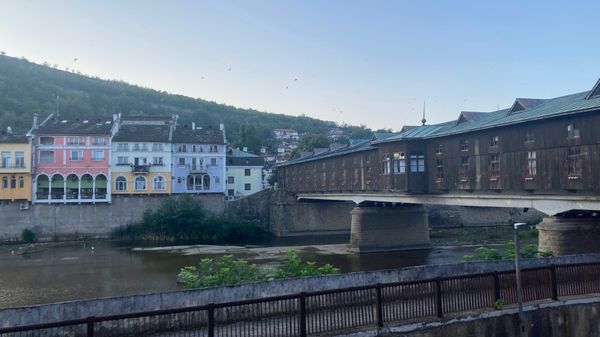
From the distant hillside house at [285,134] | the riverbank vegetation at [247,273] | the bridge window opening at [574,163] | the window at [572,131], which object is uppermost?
the distant hillside house at [285,134]

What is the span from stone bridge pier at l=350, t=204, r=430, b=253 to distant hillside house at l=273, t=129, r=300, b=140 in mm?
121051

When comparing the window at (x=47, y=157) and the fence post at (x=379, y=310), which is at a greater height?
the window at (x=47, y=157)

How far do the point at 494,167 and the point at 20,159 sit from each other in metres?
53.4

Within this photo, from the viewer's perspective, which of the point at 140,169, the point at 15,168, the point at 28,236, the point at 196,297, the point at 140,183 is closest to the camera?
the point at 196,297

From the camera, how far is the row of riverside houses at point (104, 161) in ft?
177

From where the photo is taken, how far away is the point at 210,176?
63.1 metres

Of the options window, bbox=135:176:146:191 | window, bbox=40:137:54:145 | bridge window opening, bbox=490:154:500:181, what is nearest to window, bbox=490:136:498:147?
bridge window opening, bbox=490:154:500:181

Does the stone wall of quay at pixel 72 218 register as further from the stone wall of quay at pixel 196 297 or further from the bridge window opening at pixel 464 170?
the stone wall of quay at pixel 196 297

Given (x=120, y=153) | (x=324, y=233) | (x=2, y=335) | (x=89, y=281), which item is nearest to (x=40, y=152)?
(x=120, y=153)

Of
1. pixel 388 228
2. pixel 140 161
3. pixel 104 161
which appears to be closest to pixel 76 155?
pixel 104 161

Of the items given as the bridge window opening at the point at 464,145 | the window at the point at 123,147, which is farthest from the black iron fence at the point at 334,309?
the window at the point at 123,147

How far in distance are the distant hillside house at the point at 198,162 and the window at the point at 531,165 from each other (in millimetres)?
45298

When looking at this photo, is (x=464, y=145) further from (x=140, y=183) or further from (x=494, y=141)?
(x=140, y=183)

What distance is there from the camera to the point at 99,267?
35938mm
